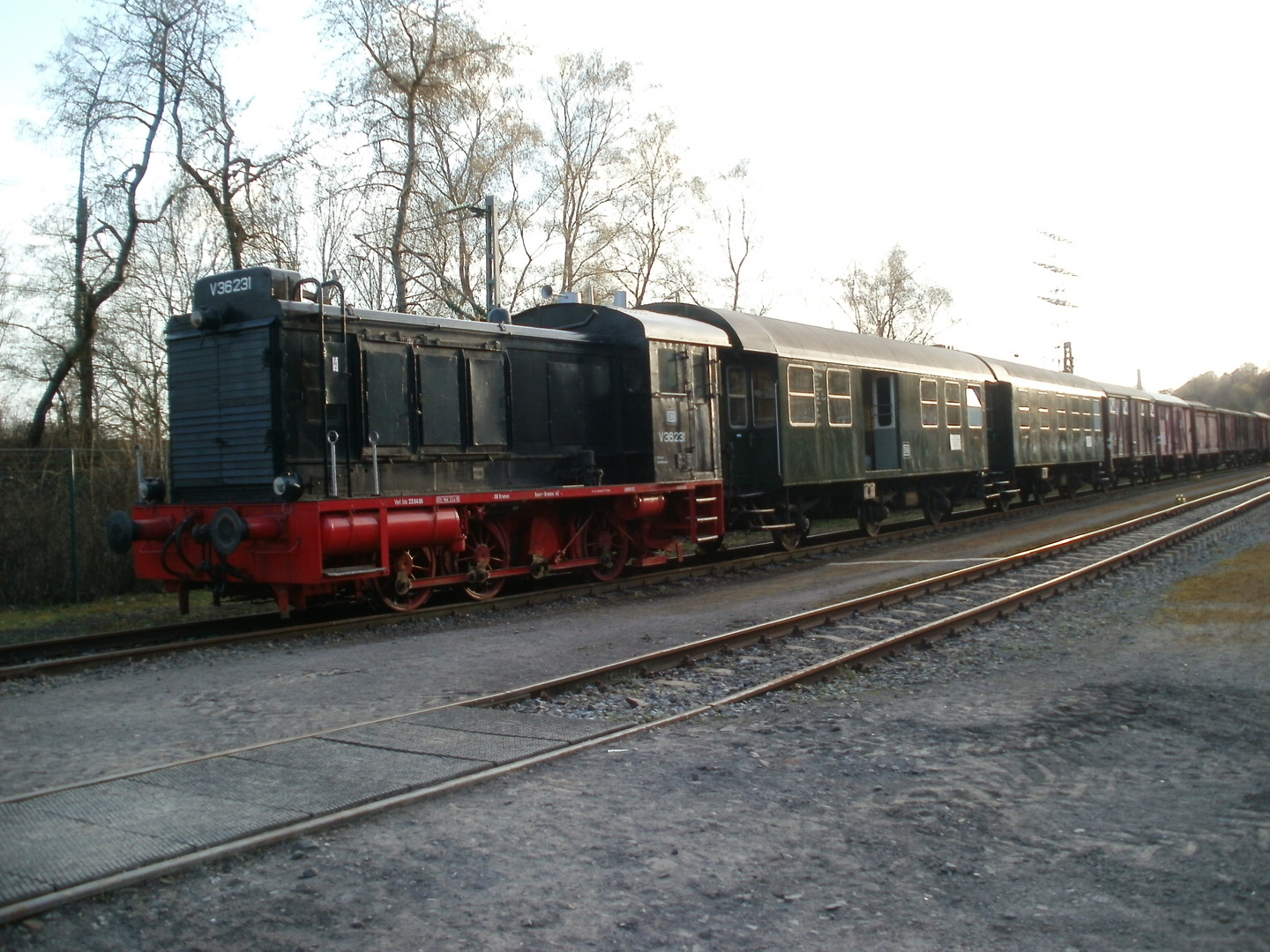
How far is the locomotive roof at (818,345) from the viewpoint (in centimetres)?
1617

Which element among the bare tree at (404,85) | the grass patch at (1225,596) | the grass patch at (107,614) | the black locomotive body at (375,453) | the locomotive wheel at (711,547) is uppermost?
the bare tree at (404,85)

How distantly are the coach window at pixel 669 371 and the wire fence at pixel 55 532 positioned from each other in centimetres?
770

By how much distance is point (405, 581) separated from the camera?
36.6 ft

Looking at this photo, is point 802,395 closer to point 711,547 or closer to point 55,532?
point 711,547

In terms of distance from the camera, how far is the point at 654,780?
211 inches

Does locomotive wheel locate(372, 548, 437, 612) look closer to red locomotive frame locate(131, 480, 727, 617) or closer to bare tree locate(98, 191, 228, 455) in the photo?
red locomotive frame locate(131, 480, 727, 617)

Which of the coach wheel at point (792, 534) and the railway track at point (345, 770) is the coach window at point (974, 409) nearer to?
the coach wheel at point (792, 534)

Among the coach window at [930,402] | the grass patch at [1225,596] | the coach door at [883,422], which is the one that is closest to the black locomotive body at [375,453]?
the grass patch at [1225,596]

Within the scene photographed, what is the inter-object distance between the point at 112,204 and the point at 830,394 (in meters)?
15.0

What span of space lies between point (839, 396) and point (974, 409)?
6683 millimetres

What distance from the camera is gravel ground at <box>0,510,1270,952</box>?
A: 11.9 ft

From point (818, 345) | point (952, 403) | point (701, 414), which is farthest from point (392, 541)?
point (952, 403)

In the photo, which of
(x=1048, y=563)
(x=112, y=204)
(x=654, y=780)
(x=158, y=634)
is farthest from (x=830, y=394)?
(x=112, y=204)

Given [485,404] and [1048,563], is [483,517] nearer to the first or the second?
[485,404]
